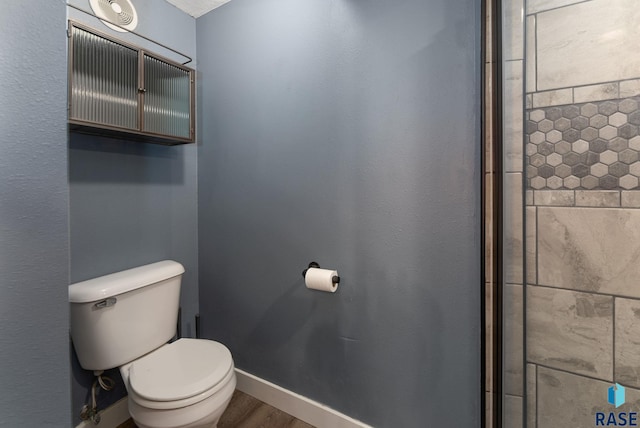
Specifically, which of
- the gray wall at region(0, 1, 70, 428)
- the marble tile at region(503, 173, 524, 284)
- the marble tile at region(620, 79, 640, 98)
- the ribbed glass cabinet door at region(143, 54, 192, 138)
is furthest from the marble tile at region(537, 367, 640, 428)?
the ribbed glass cabinet door at region(143, 54, 192, 138)

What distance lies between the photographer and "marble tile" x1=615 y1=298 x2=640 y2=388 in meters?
0.81

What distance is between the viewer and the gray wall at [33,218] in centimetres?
54

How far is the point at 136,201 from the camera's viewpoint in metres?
1.58

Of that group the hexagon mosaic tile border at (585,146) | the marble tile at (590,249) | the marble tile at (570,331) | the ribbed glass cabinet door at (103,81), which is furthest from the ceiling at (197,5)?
the marble tile at (570,331)

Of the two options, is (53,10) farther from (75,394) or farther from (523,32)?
(75,394)

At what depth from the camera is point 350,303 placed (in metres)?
1.34

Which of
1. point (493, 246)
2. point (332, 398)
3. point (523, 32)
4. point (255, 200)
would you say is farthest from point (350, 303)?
point (523, 32)

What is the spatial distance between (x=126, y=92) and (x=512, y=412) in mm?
2025

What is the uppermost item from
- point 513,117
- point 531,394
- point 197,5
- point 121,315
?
point 197,5

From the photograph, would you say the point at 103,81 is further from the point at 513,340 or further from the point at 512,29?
the point at 513,340

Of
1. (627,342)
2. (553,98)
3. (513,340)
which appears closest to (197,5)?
(553,98)

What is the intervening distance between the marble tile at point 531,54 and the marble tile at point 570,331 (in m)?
0.65

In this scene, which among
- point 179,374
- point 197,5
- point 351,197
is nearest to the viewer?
point 179,374

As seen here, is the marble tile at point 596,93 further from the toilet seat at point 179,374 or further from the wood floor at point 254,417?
the wood floor at point 254,417
